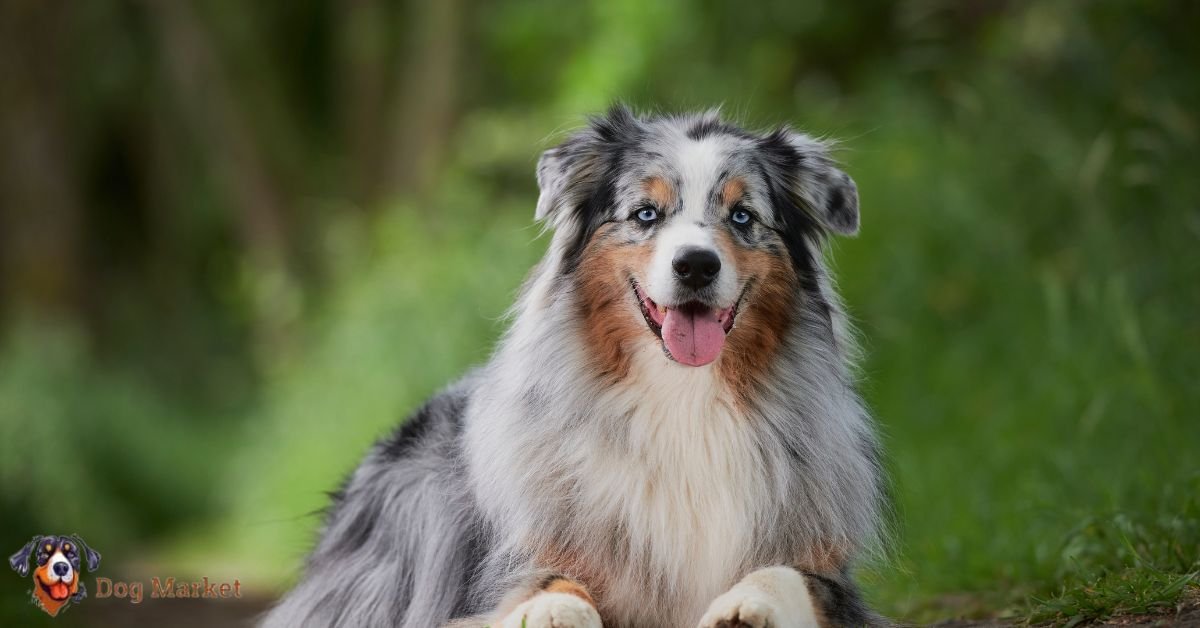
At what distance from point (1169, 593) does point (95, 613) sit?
6259 mm

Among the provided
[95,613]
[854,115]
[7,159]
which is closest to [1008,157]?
[854,115]

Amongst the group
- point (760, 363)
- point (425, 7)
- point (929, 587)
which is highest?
point (425, 7)

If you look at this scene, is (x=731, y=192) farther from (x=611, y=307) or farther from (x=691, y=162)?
(x=611, y=307)

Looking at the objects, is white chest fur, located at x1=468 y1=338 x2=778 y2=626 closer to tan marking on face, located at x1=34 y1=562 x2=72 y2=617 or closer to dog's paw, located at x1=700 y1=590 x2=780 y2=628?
dog's paw, located at x1=700 y1=590 x2=780 y2=628

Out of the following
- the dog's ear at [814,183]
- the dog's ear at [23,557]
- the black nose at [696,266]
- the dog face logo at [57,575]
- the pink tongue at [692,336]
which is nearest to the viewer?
the black nose at [696,266]

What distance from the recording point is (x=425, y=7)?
46.8 feet

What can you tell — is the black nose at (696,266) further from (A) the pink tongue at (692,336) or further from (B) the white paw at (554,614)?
(B) the white paw at (554,614)

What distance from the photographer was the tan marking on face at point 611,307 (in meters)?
3.89

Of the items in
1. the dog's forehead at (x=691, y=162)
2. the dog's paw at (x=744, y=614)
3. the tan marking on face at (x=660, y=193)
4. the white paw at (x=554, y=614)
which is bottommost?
the white paw at (x=554, y=614)

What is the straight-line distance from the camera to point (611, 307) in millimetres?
3941

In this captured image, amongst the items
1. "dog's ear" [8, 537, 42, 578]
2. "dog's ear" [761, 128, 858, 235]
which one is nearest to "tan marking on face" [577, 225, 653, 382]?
"dog's ear" [761, 128, 858, 235]

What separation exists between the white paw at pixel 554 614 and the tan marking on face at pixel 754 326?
82 cm

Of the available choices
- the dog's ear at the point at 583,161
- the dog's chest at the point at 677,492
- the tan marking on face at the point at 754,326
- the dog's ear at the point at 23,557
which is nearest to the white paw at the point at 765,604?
the dog's chest at the point at 677,492

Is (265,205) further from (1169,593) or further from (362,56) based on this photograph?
(1169,593)
